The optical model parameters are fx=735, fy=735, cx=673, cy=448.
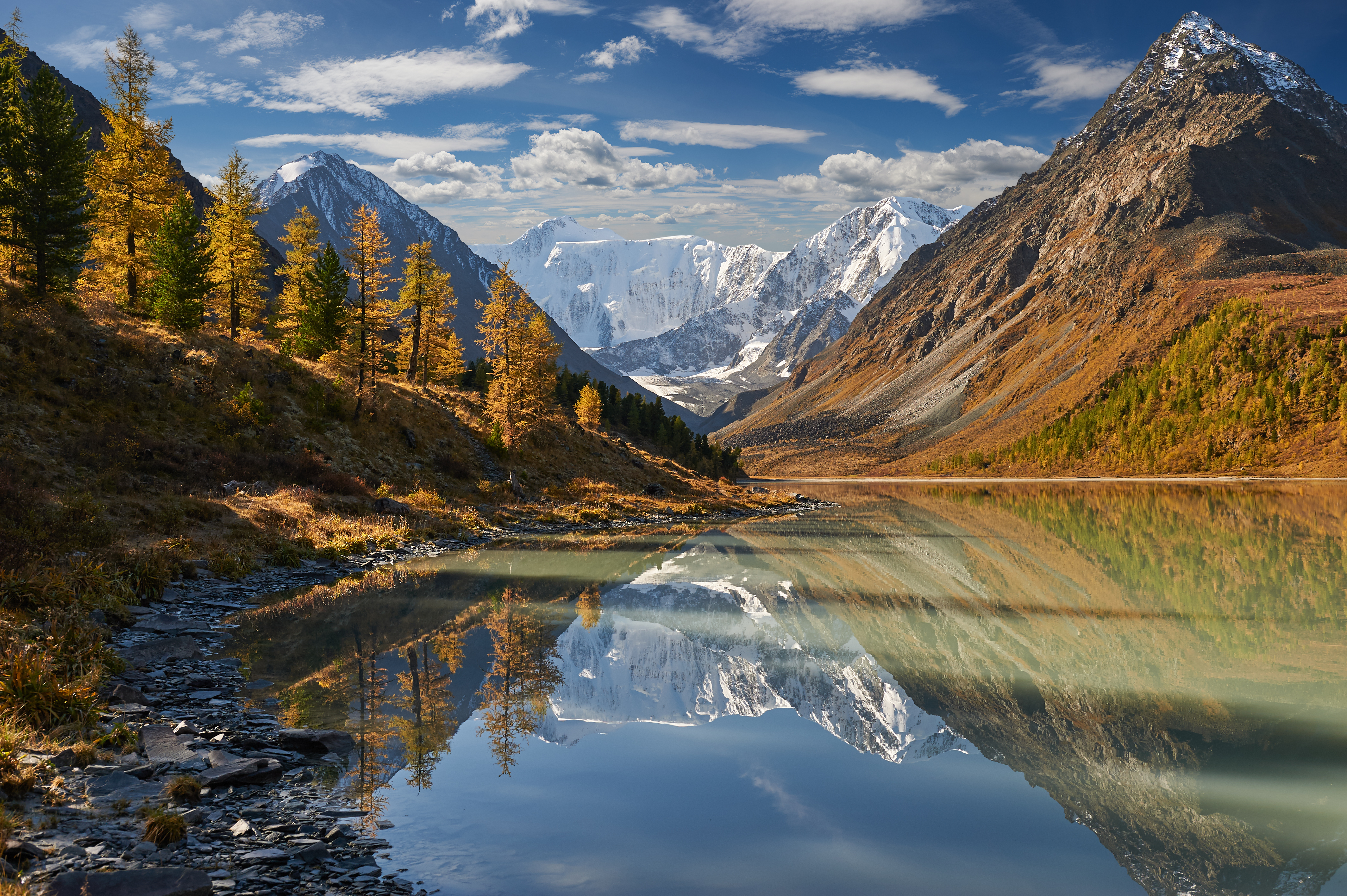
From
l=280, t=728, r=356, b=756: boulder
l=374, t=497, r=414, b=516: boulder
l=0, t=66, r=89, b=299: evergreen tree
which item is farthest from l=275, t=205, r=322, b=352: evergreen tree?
l=280, t=728, r=356, b=756: boulder

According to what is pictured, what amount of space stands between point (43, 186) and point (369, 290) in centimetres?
1974

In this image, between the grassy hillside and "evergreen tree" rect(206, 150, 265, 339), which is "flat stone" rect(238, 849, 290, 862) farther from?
the grassy hillside

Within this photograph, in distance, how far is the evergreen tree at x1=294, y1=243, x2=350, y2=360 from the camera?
53531 millimetres

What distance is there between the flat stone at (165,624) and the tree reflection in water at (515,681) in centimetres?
648

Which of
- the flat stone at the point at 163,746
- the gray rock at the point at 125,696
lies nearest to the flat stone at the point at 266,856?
the flat stone at the point at 163,746

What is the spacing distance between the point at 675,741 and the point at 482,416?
5228 cm

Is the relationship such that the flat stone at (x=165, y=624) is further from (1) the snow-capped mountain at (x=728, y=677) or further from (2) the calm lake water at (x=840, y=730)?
(1) the snow-capped mountain at (x=728, y=677)

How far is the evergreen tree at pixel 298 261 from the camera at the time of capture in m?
58.4

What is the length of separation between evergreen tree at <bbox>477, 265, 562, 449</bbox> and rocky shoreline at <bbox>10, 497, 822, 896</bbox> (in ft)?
159

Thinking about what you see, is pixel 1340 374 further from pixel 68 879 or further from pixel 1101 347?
pixel 68 879

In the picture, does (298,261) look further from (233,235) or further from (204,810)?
(204,810)

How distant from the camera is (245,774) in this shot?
8.49 meters

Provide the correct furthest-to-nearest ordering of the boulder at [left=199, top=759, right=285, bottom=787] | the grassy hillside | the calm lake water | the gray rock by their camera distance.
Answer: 1. the grassy hillside
2. the gray rock
3. the boulder at [left=199, top=759, right=285, bottom=787]
4. the calm lake water

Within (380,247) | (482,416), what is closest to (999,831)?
(380,247)
